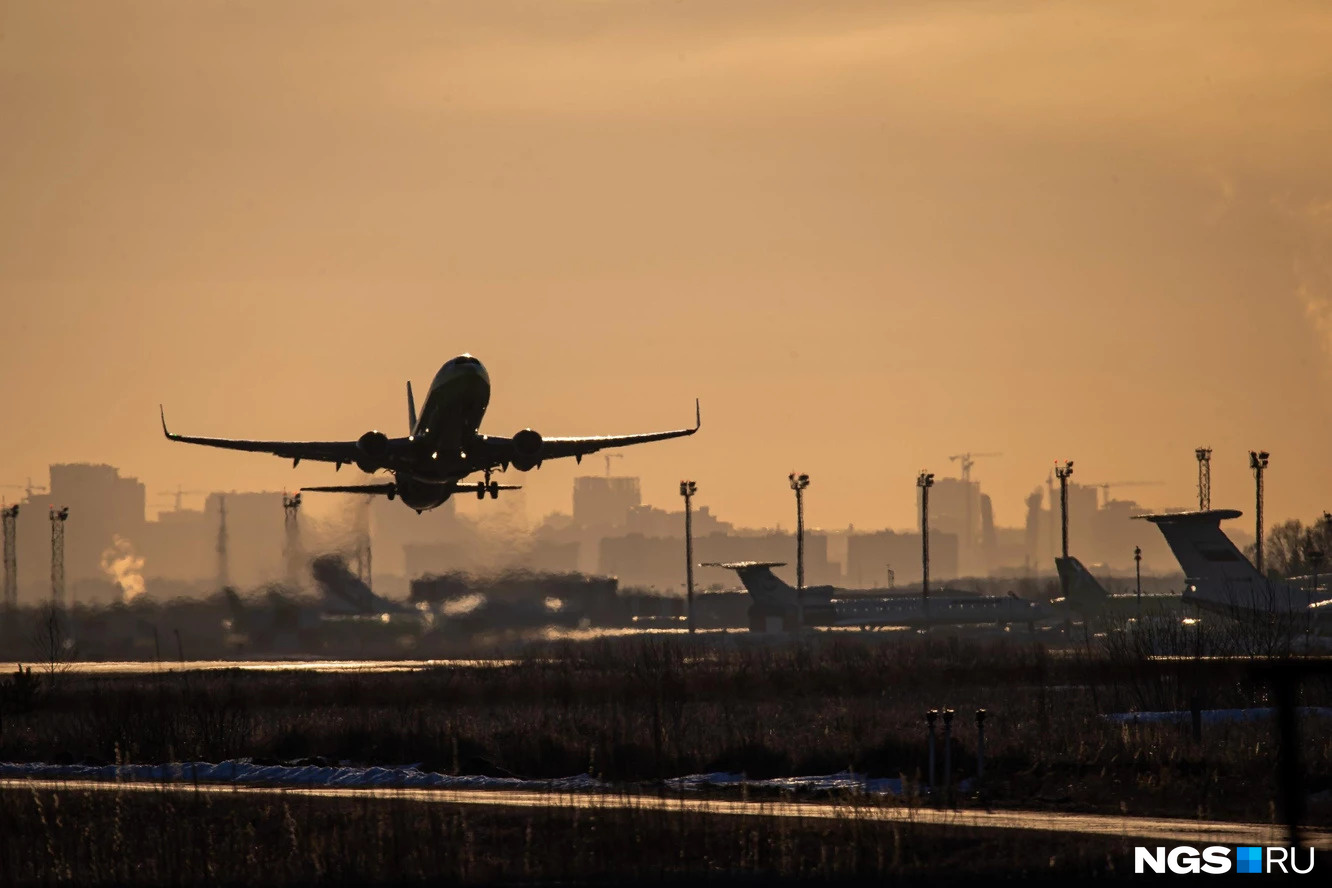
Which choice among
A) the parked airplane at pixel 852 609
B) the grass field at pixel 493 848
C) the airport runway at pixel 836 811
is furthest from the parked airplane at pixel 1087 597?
the grass field at pixel 493 848

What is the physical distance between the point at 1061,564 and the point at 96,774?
98052 millimetres

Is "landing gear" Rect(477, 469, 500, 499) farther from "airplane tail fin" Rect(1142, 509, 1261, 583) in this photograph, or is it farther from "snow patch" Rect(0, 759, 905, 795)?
"airplane tail fin" Rect(1142, 509, 1261, 583)

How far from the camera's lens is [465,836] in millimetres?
26859

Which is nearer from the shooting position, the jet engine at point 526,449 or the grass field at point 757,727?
the grass field at point 757,727

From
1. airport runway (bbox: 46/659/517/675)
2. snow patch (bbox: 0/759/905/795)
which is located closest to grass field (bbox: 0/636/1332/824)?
snow patch (bbox: 0/759/905/795)

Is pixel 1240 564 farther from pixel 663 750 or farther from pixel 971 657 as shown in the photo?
pixel 663 750

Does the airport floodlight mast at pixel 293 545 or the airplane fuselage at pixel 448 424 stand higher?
the airplane fuselage at pixel 448 424

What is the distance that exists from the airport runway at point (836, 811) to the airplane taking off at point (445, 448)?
19.5 metres

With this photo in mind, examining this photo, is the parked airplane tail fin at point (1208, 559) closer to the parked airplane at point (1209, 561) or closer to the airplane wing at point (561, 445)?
the parked airplane at point (1209, 561)

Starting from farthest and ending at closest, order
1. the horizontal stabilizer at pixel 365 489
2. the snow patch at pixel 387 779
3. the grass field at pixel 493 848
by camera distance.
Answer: the horizontal stabilizer at pixel 365 489
the snow patch at pixel 387 779
the grass field at pixel 493 848

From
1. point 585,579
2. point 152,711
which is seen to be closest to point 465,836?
point 152,711

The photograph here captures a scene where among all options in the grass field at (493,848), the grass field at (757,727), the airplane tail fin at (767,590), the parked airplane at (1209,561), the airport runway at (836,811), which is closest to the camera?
the grass field at (493,848)

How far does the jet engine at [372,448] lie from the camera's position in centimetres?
5497

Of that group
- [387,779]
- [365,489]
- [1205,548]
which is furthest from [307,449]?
[1205,548]
